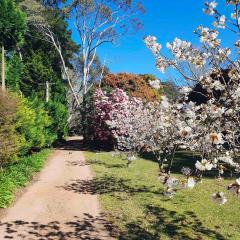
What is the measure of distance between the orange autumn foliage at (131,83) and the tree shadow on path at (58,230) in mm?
25286

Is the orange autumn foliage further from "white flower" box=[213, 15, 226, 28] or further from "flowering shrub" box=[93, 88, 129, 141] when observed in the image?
"white flower" box=[213, 15, 226, 28]

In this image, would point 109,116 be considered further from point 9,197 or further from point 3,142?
point 9,197

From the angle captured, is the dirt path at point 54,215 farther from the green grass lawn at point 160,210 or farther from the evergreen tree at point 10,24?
the evergreen tree at point 10,24

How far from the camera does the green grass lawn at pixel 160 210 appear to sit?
Result: 8.98 metres

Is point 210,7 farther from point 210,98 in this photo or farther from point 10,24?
point 10,24

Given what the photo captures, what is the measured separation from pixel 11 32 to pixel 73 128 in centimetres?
2046

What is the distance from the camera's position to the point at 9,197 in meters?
11.1

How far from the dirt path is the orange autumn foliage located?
20.6 meters

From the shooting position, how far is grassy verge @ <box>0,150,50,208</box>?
11.1 m

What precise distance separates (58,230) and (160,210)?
123 inches

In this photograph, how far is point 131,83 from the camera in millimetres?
35344

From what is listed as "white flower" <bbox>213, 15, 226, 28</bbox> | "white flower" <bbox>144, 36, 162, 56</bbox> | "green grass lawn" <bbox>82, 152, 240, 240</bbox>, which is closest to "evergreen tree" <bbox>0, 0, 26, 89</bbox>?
"green grass lawn" <bbox>82, 152, 240, 240</bbox>

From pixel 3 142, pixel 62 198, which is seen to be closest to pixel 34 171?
pixel 3 142

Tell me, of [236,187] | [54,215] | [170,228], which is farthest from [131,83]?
[236,187]
